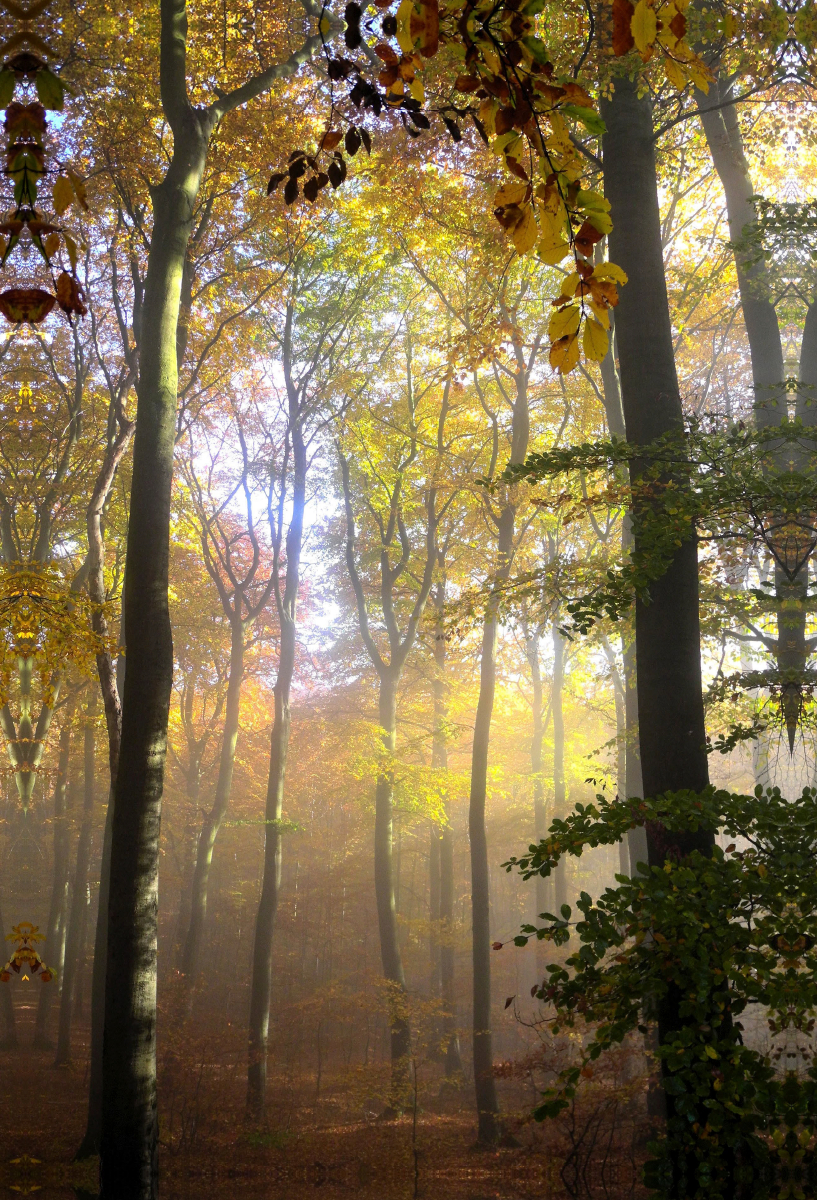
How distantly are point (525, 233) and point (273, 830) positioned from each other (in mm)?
12914

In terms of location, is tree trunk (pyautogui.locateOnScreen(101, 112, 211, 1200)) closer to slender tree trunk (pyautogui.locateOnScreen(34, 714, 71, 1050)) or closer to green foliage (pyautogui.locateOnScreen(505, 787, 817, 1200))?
green foliage (pyautogui.locateOnScreen(505, 787, 817, 1200))

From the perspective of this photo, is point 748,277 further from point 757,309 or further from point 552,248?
point 552,248

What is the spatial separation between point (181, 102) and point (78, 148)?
3776 mm

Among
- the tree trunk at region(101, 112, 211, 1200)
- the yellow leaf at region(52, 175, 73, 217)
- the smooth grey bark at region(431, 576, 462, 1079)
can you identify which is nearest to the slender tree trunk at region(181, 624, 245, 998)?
the smooth grey bark at region(431, 576, 462, 1079)

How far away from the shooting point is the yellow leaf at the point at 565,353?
142 centimetres

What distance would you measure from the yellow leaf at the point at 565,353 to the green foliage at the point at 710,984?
241 centimetres

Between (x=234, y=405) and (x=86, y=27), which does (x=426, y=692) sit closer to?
(x=234, y=405)

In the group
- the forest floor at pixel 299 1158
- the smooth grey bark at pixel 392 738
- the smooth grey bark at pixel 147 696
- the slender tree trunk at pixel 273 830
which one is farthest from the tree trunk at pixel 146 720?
the smooth grey bark at pixel 392 738

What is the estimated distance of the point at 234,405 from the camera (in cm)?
1636

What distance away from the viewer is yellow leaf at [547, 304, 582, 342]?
55.1 inches

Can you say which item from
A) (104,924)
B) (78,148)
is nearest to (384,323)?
(78,148)

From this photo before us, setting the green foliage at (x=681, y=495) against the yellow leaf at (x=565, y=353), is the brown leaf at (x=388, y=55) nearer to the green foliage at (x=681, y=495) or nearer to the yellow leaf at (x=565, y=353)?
the yellow leaf at (x=565, y=353)

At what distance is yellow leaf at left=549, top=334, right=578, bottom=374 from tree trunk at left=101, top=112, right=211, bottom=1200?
16.7 feet

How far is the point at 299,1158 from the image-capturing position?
1095 cm
